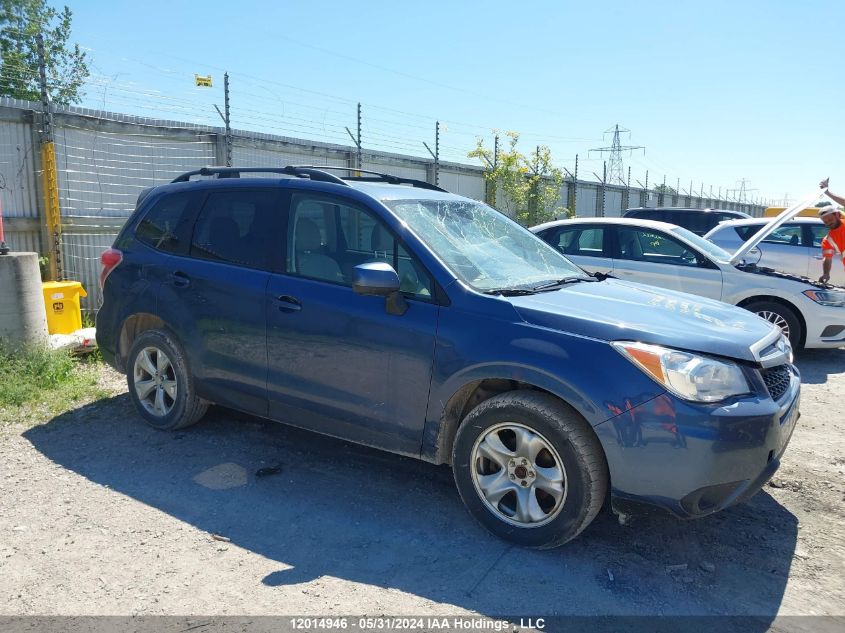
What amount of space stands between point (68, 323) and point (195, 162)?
3.50 m

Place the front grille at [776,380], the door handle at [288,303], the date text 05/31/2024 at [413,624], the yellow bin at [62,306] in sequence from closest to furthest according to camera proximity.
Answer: the date text 05/31/2024 at [413,624]
the front grille at [776,380]
the door handle at [288,303]
the yellow bin at [62,306]

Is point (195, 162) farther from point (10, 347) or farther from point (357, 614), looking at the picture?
point (357, 614)

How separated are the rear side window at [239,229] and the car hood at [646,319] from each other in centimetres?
178

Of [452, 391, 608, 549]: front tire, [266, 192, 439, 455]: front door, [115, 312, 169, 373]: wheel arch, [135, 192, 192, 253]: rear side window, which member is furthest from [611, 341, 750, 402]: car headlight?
[115, 312, 169, 373]: wheel arch

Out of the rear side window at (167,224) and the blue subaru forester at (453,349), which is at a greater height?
the rear side window at (167,224)

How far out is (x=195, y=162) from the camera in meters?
9.48

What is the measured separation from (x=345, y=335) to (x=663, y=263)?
5.45 m

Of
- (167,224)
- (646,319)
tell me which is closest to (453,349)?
(646,319)

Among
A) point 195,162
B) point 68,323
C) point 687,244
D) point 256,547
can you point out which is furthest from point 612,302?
point 195,162

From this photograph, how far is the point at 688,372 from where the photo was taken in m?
3.02

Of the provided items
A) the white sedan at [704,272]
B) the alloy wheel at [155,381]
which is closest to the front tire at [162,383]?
the alloy wheel at [155,381]

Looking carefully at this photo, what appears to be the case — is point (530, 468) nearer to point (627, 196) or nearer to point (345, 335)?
point (345, 335)

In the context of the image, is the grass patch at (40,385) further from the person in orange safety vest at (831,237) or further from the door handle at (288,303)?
the person in orange safety vest at (831,237)

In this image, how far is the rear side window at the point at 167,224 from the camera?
4836 millimetres
